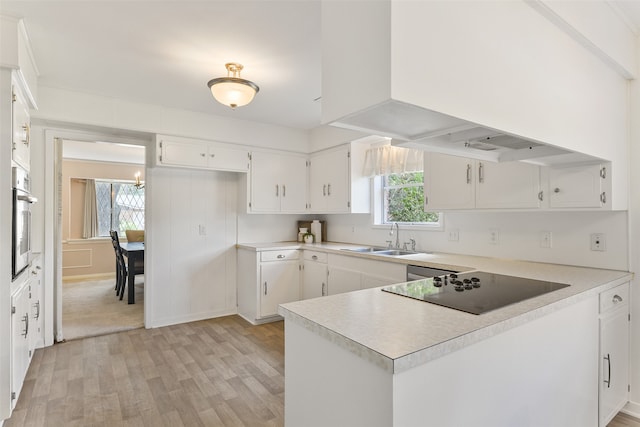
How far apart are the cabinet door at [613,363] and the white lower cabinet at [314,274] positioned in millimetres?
2396

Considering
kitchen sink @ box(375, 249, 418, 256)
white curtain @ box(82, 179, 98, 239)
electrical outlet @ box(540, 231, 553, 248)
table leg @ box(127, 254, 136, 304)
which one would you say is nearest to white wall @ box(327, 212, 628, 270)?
electrical outlet @ box(540, 231, 553, 248)

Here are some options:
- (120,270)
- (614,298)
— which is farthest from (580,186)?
(120,270)

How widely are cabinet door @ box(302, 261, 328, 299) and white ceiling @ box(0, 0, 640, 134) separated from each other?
1.90 meters

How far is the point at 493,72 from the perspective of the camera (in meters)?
1.16

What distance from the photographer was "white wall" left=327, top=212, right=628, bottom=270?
223 cm

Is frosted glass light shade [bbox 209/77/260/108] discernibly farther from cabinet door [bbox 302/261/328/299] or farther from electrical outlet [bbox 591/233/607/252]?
electrical outlet [bbox 591/233/607/252]

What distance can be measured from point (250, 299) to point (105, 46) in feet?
9.44

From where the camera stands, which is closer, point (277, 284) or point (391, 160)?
point (391, 160)

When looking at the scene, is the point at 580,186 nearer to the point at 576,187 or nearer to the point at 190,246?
the point at 576,187

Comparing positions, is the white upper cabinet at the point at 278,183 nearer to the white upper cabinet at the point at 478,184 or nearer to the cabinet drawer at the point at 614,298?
the white upper cabinet at the point at 478,184

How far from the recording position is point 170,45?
2318 millimetres

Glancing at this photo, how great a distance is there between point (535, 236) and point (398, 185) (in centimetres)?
157

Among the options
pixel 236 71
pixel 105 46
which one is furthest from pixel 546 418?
pixel 105 46

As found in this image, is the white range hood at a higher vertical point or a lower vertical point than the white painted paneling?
higher
